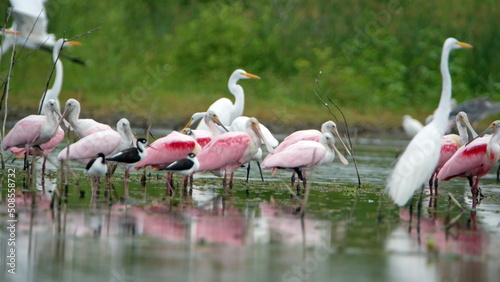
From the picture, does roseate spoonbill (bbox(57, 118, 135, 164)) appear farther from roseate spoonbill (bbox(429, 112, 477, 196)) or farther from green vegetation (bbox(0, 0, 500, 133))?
green vegetation (bbox(0, 0, 500, 133))

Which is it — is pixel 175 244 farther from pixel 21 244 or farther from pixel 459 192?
pixel 459 192

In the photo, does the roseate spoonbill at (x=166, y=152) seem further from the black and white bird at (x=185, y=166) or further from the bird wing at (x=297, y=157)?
the bird wing at (x=297, y=157)

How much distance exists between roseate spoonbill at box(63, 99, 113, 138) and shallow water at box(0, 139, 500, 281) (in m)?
1.14

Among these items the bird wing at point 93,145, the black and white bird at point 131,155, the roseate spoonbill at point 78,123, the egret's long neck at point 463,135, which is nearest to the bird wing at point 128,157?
the black and white bird at point 131,155

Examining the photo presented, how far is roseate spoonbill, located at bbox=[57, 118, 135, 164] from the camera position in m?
11.3

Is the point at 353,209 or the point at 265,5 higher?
the point at 265,5

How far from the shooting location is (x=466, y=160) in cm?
1087

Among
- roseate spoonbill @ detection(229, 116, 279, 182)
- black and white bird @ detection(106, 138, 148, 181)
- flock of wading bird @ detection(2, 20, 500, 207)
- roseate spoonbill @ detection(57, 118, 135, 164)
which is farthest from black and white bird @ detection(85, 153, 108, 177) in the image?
roseate spoonbill @ detection(229, 116, 279, 182)

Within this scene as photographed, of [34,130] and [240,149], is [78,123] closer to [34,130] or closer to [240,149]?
[34,130]

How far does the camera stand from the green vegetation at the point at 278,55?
27453mm

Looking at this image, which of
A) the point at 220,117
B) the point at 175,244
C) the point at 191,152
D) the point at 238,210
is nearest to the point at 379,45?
the point at 220,117

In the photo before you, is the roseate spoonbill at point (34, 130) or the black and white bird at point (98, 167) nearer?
the black and white bird at point (98, 167)

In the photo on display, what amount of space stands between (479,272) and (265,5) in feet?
82.5

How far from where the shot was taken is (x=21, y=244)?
23.7 ft
